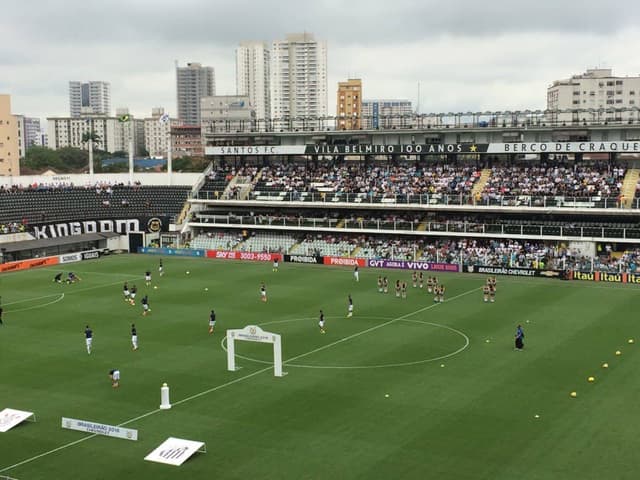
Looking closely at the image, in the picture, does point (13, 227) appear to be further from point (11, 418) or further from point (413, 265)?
point (11, 418)

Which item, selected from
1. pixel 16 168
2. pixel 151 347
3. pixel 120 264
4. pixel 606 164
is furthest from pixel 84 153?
pixel 151 347

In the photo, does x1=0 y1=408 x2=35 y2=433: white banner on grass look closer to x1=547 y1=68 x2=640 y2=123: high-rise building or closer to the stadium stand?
the stadium stand

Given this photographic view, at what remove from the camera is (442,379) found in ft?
106

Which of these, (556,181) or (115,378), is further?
(556,181)

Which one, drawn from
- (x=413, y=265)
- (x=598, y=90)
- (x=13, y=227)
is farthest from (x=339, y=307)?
(x=598, y=90)

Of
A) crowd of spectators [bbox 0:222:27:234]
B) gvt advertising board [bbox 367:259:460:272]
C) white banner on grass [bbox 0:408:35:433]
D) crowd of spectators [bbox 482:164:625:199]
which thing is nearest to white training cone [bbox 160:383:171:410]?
white banner on grass [bbox 0:408:35:433]

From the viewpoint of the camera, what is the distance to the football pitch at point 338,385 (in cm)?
2345

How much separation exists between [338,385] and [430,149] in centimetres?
4919

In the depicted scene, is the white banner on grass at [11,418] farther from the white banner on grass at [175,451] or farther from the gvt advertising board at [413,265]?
the gvt advertising board at [413,265]

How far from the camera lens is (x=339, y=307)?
163ft

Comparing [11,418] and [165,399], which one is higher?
[165,399]

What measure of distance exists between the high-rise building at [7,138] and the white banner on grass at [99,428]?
10933 centimetres

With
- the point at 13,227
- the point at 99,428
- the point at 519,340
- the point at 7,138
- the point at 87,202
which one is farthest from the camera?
the point at 7,138

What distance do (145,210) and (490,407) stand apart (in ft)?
213
